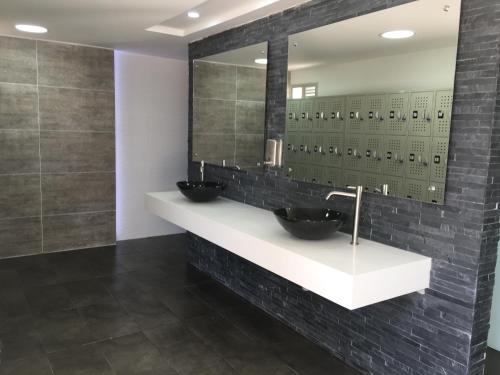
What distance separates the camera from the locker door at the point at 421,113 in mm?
2328

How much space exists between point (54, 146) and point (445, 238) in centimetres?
427

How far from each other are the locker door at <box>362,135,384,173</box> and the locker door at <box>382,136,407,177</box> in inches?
1.3

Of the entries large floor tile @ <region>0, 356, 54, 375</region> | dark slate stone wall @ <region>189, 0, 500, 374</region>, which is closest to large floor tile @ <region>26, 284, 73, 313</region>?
large floor tile @ <region>0, 356, 54, 375</region>

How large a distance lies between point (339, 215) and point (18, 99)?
12.4 ft

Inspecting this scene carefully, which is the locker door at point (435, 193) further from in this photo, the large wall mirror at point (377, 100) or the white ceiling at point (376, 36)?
the white ceiling at point (376, 36)

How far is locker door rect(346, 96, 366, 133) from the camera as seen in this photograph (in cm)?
275

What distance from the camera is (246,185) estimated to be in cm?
391

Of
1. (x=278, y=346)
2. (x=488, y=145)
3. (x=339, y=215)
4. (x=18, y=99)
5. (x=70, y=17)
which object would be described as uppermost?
(x=70, y=17)

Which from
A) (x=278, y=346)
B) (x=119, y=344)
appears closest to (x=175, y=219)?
(x=119, y=344)

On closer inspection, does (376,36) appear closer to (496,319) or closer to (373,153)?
(373,153)

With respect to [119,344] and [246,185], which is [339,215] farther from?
[119,344]

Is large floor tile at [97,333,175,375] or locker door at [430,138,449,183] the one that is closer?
locker door at [430,138,449,183]

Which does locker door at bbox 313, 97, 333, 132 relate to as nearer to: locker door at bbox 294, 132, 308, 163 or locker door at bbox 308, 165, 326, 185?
locker door at bbox 294, 132, 308, 163

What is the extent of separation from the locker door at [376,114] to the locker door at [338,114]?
8.0 inches
